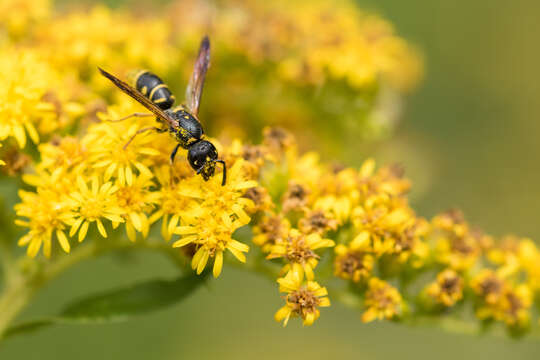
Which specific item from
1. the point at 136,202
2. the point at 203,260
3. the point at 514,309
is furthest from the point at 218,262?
the point at 514,309

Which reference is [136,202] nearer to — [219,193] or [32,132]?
[219,193]

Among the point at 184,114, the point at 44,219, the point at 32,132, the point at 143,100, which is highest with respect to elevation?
the point at 184,114

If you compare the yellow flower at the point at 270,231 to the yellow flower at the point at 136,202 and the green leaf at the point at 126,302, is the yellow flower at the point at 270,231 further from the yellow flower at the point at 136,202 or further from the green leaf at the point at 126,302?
the yellow flower at the point at 136,202

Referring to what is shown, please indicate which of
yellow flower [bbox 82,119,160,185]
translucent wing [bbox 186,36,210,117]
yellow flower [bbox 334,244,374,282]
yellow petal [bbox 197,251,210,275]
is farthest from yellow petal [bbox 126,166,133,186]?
yellow flower [bbox 334,244,374,282]

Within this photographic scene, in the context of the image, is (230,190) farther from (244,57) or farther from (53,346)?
(53,346)

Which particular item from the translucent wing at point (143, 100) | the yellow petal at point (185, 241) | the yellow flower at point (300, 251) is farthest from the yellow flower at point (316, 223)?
the translucent wing at point (143, 100)
